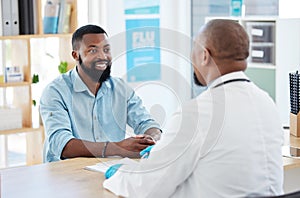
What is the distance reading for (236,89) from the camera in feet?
6.55

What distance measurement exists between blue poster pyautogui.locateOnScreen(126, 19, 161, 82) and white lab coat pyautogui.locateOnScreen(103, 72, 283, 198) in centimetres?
339

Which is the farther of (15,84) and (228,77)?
(15,84)

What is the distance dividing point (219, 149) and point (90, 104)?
1.39 m

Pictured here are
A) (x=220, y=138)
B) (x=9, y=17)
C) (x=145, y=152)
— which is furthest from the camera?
(x=9, y=17)

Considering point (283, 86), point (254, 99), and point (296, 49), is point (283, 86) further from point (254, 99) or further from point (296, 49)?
point (254, 99)

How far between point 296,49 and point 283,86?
1.01 feet

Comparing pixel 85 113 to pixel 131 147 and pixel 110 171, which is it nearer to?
pixel 131 147

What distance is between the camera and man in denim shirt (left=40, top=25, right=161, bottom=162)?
305cm

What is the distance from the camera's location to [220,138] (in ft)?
6.33

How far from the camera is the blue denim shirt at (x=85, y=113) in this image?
3027mm

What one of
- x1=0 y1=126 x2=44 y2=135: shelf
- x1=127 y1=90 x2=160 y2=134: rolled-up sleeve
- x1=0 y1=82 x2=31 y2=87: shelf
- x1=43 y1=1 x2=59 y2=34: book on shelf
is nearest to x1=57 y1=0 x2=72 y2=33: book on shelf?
x1=43 y1=1 x2=59 y2=34: book on shelf

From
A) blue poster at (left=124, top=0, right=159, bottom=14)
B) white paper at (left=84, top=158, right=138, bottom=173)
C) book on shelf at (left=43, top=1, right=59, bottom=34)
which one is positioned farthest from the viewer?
blue poster at (left=124, top=0, right=159, bottom=14)

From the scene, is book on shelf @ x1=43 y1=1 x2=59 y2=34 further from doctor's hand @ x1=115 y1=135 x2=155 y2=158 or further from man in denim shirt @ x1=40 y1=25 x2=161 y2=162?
doctor's hand @ x1=115 y1=135 x2=155 y2=158

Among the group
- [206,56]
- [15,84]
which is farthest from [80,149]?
[15,84]
